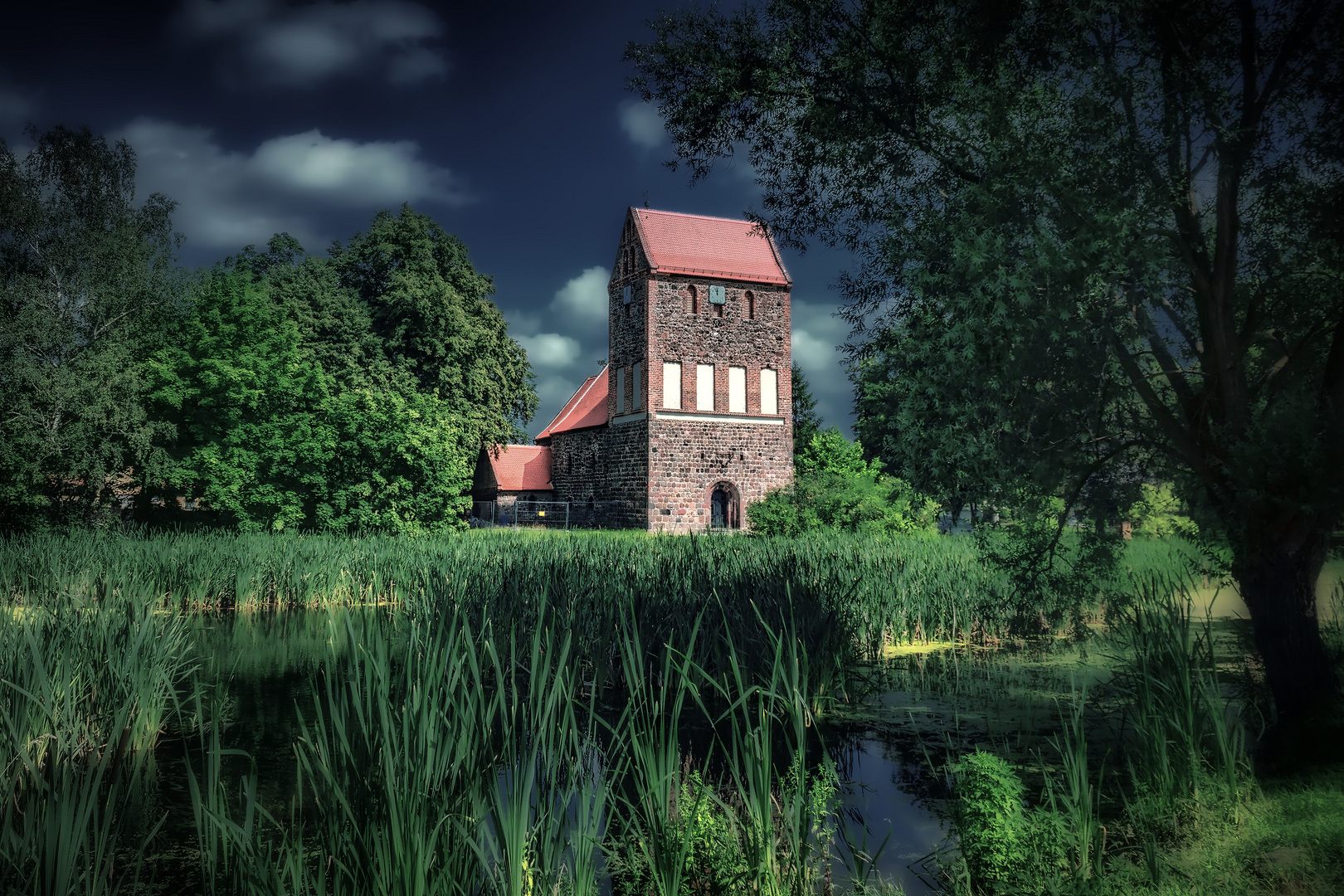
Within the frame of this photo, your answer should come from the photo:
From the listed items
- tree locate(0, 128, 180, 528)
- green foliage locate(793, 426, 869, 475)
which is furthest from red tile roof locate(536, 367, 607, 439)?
tree locate(0, 128, 180, 528)

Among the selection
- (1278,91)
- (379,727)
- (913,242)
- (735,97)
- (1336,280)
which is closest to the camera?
(379,727)

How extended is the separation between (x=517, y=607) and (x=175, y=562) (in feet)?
21.6

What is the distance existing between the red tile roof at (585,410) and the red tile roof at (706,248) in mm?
5824

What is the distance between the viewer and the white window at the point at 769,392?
24031 mm

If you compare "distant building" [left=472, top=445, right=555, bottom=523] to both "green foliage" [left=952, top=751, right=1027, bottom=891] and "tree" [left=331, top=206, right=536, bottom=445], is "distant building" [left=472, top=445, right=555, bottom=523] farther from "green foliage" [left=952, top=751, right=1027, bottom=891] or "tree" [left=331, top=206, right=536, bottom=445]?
"green foliage" [left=952, top=751, right=1027, bottom=891]

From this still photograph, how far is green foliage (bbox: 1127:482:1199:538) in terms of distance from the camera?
5340 mm

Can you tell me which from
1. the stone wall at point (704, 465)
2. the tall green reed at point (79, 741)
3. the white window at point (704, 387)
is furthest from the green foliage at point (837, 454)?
the tall green reed at point (79, 741)

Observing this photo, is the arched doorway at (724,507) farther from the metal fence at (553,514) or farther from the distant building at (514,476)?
the distant building at (514,476)

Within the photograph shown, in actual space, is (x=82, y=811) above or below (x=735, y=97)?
below

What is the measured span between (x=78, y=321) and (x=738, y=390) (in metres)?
17.4

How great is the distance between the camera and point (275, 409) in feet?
61.4

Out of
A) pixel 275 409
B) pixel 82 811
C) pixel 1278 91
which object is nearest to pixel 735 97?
pixel 1278 91

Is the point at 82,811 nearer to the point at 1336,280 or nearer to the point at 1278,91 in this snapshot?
the point at 1336,280

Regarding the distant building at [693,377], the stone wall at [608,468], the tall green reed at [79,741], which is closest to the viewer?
the tall green reed at [79,741]
